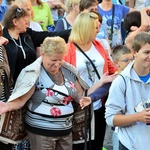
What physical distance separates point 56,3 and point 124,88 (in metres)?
4.21

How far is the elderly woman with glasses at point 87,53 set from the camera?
433 cm

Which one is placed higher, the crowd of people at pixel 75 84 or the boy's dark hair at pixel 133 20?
the boy's dark hair at pixel 133 20

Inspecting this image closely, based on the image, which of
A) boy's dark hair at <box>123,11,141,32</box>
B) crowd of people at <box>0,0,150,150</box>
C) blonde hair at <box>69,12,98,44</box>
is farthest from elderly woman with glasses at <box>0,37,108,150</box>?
boy's dark hair at <box>123,11,141,32</box>

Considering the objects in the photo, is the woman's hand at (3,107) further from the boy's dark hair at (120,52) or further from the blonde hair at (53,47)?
the boy's dark hair at (120,52)

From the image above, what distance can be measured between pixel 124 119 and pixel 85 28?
145 centimetres

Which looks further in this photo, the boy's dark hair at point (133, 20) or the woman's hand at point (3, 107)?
the boy's dark hair at point (133, 20)

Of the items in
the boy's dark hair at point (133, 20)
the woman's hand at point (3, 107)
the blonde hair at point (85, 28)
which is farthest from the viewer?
the boy's dark hair at point (133, 20)

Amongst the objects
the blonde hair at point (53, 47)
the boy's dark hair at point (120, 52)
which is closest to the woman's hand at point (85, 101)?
the blonde hair at point (53, 47)

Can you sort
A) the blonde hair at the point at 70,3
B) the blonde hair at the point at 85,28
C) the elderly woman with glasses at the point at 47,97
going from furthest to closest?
the blonde hair at the point at 70,3 → the blonde hair at the point at 85,28 → the elderly woman with glasses at the point at 47,97

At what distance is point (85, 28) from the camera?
4.34 m

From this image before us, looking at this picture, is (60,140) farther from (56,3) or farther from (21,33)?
(56,3)

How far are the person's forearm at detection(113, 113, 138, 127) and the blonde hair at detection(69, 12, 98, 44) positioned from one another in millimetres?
1338

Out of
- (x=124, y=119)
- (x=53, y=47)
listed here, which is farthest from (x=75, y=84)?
(x=124, y=119)

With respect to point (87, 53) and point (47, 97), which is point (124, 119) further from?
point (87, 53)
